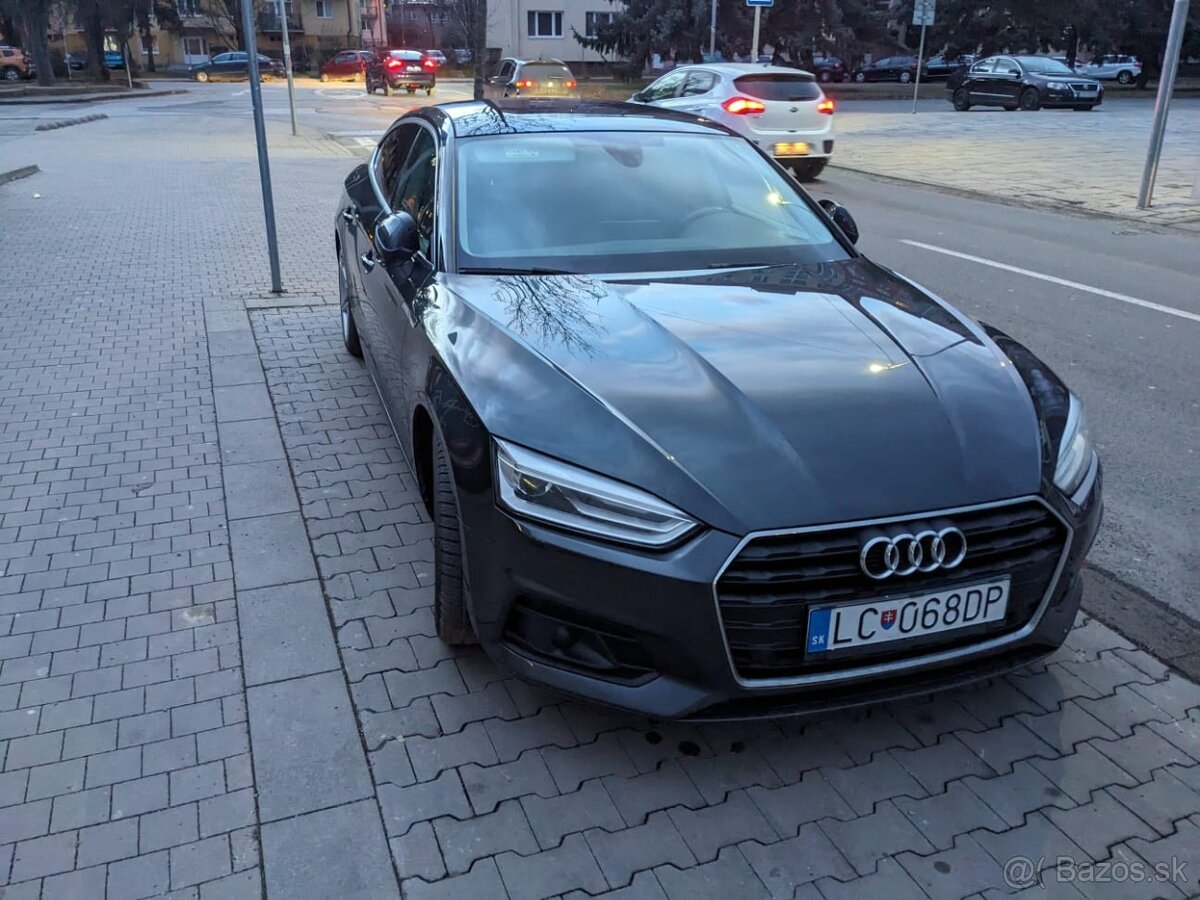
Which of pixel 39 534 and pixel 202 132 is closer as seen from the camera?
pixel 39 534

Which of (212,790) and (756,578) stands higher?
(756,578)

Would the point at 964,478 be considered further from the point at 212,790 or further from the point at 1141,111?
the point at 1141,111

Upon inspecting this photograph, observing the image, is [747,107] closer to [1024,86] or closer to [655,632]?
[655,632]

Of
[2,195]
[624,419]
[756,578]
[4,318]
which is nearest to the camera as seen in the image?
[756,578]

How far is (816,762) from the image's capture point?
283 centimetres

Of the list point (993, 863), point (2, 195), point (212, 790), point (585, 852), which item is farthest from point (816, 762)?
point (2, 195)

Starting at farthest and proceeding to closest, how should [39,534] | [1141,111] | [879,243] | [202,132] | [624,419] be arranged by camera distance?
[1141,111]
[202,132]
[879,243]
[39,534]
[624,419]

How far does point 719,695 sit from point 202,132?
2499 cm

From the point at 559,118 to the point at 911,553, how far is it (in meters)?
2.98

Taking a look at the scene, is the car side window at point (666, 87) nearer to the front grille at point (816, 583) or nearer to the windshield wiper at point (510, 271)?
the windshield wiper at point (510, 271)

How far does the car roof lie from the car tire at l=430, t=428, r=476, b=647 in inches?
76.0

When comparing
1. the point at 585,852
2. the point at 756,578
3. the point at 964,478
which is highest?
the point at 964,478

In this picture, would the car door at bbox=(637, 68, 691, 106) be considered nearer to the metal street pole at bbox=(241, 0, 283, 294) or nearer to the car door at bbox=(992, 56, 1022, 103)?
the metal street pole at bbox=(241, 0, 283, 294)

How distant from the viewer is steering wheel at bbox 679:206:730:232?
4.14m
